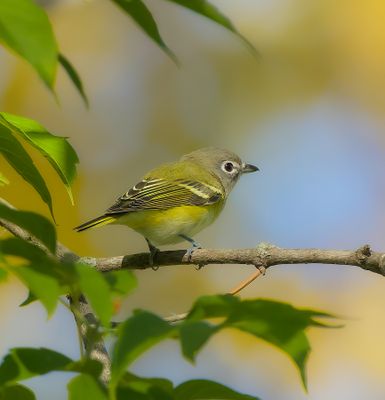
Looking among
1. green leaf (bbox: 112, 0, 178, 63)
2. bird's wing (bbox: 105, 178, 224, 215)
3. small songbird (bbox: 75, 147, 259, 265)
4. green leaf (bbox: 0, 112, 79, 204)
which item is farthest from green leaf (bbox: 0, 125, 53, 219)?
bird's wing (bbox: 105, 178, 224, 215)

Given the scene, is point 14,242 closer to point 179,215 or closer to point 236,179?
point 179,215

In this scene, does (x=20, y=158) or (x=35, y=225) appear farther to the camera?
(x=20, y=158)

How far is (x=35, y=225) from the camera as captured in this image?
0.85 m

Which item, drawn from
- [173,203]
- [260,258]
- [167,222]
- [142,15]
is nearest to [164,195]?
[173,203]

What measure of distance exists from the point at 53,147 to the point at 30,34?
2.14 feet

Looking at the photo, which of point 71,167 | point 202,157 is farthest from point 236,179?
point 71,167

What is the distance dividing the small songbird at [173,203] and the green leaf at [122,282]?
2.29m

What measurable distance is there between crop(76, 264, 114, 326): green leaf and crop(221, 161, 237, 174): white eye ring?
4.18 metres

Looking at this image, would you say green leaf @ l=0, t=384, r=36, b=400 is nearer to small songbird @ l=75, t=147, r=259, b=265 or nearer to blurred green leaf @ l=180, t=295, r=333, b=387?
blurred green leaf @ l=180, t=295, r=333, b=387

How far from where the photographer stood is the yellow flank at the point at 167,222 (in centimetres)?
361

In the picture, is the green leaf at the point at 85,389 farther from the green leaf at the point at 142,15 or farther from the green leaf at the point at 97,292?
the green leaf at the point at 142,15

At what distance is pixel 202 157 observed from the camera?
500cm

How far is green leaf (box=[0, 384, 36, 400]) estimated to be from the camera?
0.83 meters

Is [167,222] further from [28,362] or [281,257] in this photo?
[28,362]
